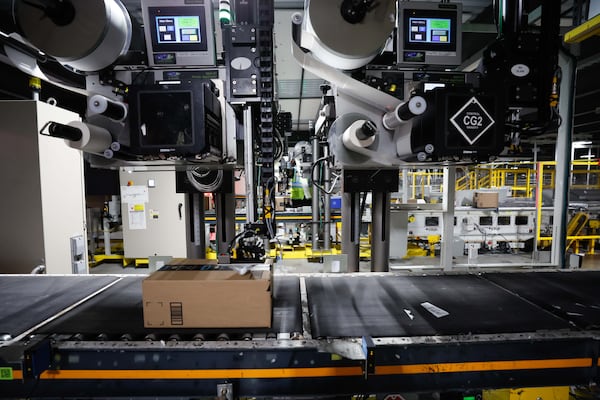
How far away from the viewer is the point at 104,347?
101cm

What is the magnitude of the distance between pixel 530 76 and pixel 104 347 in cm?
220

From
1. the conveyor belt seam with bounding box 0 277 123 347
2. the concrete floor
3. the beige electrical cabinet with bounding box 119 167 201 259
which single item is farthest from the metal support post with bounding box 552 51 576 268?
the beige electrical cabinet with bounding box 119 167 201 259

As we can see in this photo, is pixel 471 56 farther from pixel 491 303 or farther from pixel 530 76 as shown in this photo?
pixel 491 303

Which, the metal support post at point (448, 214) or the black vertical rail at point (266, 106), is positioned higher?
the black vertical rail at point (266, 106)

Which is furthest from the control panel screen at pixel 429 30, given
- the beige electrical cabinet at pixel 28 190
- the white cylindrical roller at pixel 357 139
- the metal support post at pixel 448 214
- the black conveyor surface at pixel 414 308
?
the beige electrical cabinet at pixel 28 190

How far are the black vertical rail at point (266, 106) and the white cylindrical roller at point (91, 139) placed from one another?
2.21 feet

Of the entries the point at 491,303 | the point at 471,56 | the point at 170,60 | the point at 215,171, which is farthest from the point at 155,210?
the point at 471,56

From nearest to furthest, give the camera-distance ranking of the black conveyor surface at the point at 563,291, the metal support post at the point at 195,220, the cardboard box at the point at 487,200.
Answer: the black conveyor surface at the point at 563,291, the metal support post at the point at 195,220, the cardboard box at the point at 487,200

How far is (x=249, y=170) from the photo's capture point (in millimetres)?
1303

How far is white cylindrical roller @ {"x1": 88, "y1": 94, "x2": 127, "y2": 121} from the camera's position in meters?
1.10

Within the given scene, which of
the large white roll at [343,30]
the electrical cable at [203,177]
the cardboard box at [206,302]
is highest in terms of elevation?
the large white roll at [343,30]

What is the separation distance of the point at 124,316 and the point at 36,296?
0.63 m

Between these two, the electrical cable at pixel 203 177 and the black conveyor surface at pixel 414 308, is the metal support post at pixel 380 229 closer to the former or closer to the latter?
the black conveyor surface at pixel 414 308

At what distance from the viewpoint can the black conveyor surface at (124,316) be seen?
43.7 inches
